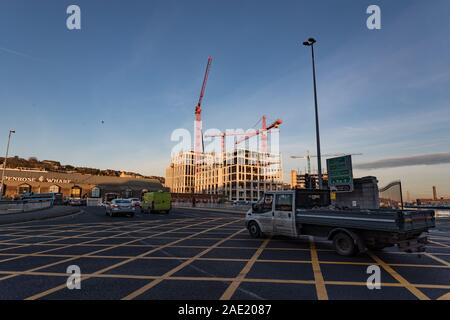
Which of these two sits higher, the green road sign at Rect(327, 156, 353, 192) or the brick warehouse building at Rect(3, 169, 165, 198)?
the brick warehouse building at Rect(3, 169, 165, 198)

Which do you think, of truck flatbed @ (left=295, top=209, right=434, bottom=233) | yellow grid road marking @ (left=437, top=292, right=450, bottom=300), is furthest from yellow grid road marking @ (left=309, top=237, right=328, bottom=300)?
yellow grid road marking @ (left=437, top=292, right=450, bottom=300)

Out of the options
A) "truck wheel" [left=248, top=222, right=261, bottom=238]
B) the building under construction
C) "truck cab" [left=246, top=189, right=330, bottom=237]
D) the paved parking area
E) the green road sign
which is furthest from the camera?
the building under construction

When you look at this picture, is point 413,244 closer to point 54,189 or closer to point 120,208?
point 120,208

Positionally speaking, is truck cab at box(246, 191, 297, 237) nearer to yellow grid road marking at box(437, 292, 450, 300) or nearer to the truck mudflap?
the truck mudflap

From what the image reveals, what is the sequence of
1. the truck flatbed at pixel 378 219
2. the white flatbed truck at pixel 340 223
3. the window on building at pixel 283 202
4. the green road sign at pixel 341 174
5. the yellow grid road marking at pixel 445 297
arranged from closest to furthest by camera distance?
the yellow grid road marking at pixel 445 297, the truck flatbed at pixel 378 219, the white flatbed truck at pixel 340 223, the window on building at pixel 283 202, the green road sign at pixel 341 174

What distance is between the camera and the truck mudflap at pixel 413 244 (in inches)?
316

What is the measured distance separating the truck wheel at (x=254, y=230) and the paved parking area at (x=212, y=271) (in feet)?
3.85

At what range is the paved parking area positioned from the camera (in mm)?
5441

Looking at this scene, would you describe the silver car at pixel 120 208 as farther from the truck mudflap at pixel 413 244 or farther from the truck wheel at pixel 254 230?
the truck mudflap at pixel 413 244

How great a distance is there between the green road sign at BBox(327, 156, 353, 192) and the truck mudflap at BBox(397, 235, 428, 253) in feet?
34.0

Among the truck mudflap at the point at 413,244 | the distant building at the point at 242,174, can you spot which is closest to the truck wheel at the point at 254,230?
the truck mudflap at the point at 413,244

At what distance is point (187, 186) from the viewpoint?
199 m

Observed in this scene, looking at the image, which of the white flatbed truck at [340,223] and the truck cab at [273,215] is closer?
the white flatbed truck at [340,223]

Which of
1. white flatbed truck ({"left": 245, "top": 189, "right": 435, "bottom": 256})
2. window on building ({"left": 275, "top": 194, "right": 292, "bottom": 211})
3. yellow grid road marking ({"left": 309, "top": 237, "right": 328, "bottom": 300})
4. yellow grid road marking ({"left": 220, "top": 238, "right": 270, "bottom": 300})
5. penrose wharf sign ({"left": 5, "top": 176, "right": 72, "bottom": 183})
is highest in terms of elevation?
penrose wharf sign ({"left": 5, "top": 176, "right": 72, "bottom": 183})
